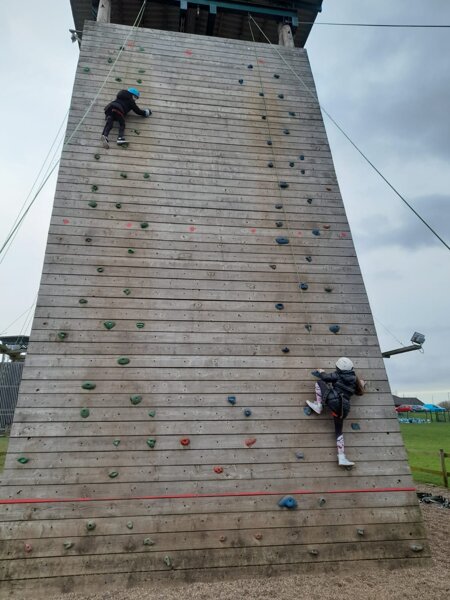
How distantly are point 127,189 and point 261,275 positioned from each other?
2.15 meters

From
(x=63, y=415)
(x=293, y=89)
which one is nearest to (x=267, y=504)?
(x=63, y=415)

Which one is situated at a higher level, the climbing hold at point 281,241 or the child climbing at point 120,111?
the child climbing at point 120,111

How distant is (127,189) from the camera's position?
16.4 ft

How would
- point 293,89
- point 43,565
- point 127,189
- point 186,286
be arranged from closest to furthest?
point 43,565
point 186,286
point 127,189
point 293,89

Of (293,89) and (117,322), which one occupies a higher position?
(293,89)

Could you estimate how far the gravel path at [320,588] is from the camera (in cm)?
287

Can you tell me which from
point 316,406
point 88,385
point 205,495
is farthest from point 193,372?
point 316,406

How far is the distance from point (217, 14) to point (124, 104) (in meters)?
4.86

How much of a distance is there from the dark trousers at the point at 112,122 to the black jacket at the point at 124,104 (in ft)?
0.22

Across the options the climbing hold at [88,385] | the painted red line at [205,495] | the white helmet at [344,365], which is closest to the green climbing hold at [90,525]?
the painted red line at [205,495]

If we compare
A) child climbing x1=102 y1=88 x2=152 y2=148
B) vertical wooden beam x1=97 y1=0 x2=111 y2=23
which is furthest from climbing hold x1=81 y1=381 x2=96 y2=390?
vertical wooden beam x1=97 y1=0 x2=111 y2=23

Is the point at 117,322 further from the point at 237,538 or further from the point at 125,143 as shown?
the point at 125,143

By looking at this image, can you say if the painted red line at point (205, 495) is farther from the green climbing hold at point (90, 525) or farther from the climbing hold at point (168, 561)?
the climbing hold at point (168, 561)

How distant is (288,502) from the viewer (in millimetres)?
3432
